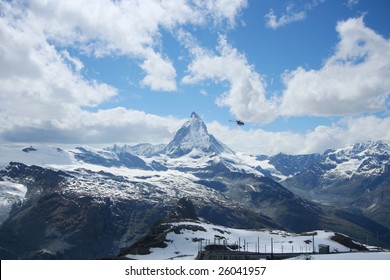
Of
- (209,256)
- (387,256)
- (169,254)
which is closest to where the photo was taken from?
(387,256)

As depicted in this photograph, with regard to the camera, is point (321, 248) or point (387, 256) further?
point (321, 248)
